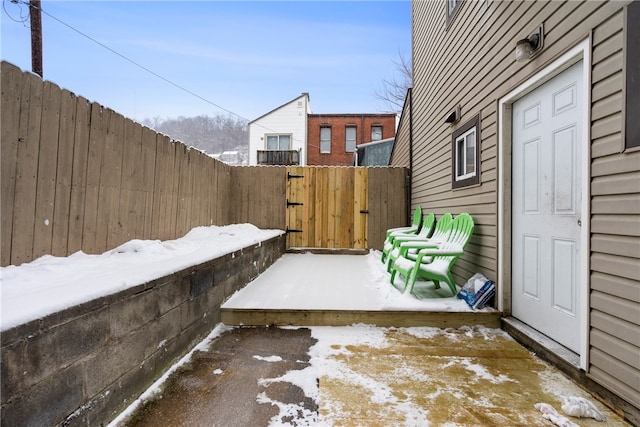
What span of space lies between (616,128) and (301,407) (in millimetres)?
2094

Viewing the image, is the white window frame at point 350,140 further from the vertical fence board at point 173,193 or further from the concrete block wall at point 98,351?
the concrete block wall at point 98,351

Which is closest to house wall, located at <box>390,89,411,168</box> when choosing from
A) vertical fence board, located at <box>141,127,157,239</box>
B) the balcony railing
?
vertical fence board, located at <box>141,127,157,239</box>

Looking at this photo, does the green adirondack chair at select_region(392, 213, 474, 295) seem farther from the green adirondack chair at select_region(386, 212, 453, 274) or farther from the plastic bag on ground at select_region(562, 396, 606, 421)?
the plastic bag on ground at select_region(562, 396, 606, 421)

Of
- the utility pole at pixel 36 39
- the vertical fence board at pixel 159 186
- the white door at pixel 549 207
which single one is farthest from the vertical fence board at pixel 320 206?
the utility pole at pixel 36 39

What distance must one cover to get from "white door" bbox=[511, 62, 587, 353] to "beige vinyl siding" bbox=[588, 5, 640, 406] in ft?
0.70

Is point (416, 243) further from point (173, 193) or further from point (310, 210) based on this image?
point (310, 210)

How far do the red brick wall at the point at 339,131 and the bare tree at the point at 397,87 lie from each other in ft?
3.25

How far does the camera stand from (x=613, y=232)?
5.56 feet

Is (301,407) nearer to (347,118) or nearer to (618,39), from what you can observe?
(618,39)

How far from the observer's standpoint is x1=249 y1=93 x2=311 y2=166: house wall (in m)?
16.1

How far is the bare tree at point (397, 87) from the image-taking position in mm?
15484

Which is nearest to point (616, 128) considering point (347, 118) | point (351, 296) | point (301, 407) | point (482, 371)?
point (482, 371)

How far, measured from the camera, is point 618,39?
167cm

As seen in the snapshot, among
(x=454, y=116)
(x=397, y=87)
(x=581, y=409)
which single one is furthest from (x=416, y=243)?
(x=397, y=87)
